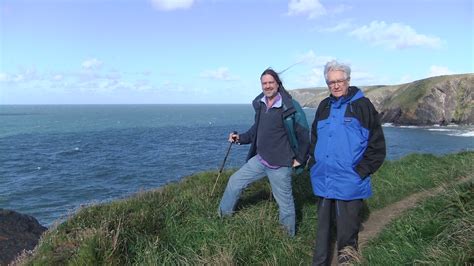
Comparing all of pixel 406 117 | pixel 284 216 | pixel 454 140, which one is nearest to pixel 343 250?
pixel 284 216

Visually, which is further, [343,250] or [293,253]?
[293,253]

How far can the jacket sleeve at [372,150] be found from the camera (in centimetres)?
447

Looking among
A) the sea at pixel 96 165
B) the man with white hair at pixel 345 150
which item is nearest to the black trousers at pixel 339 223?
the man with white hair at pixel 345 150

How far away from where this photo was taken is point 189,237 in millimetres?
5836

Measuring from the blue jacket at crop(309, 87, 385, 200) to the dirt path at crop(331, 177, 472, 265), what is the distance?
54.9 inches

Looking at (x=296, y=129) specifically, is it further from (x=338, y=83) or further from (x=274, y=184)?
(x=338, y=83)

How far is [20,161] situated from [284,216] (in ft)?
123

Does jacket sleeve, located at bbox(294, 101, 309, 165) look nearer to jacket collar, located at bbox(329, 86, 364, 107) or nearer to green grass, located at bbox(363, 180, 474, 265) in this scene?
jacket collar, located at bbox(329, 86, 364, 107)

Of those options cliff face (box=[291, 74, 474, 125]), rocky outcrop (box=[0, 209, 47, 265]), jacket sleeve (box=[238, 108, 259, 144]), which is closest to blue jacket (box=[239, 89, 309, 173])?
jacket sleeve (box=[238, 108, 259, 144])

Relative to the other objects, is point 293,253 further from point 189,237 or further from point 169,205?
point 169,205

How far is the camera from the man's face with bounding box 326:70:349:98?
4.57m

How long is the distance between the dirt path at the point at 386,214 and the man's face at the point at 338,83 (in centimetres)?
217

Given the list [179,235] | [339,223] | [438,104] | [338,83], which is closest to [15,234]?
[179,235]

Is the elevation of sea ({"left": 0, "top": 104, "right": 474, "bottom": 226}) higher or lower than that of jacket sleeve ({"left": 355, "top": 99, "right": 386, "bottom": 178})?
lower
